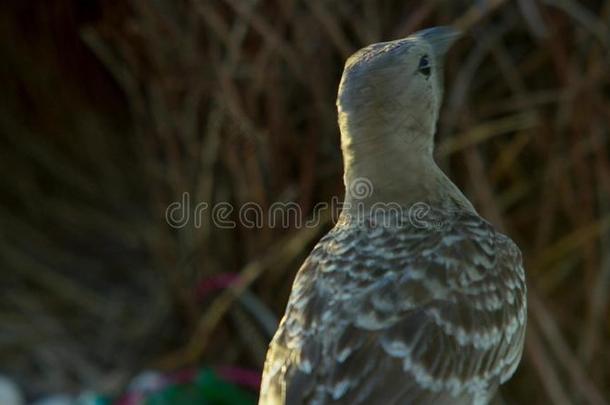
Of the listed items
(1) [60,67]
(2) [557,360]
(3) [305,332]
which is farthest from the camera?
(1) [60,67]

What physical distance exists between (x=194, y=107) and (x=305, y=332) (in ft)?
2.47

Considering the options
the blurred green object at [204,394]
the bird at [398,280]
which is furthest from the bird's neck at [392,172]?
the blurred green object at [204,394]

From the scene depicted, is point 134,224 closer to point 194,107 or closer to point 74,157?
point 74,157

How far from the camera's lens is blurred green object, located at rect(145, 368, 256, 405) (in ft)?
5.28

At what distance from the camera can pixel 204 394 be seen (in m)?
1.62

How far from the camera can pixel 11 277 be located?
2143 mm

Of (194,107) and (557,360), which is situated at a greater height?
(194,107)

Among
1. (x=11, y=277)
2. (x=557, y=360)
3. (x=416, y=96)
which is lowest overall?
(x=557, y=360)

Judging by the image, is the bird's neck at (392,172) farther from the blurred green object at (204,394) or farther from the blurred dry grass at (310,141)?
the blurred green object at (204,394)

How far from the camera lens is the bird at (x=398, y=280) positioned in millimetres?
850

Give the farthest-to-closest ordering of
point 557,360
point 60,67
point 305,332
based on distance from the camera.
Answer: point 60,67 < point 557,360 < point 305,332

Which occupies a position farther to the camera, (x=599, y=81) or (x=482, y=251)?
(x=599, y=81)

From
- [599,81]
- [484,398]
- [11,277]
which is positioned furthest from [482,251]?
[11,277]

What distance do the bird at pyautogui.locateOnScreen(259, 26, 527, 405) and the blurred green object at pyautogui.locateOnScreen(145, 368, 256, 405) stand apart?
716 mm
